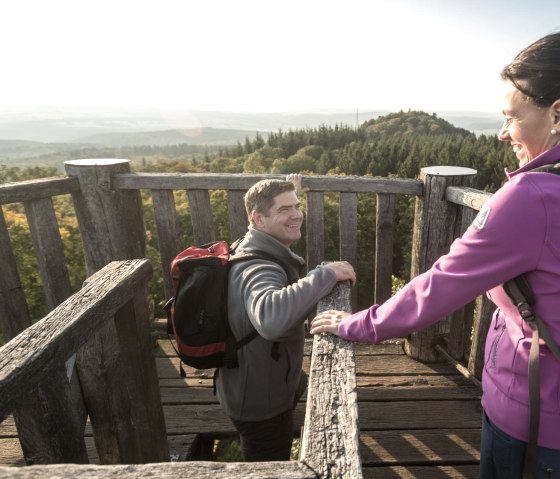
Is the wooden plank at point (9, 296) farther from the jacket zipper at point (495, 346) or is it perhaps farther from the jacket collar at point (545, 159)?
the jacket collar at point (545, 159)

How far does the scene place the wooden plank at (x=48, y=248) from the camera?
3400mm

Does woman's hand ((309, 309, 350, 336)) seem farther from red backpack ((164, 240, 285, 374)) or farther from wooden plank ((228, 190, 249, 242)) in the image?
wooden plank ((228, 190, 249, 242))

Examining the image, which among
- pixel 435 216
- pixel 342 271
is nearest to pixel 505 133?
pixel 342 271

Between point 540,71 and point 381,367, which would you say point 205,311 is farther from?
point 381,367

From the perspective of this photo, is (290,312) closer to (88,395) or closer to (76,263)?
(88,395)

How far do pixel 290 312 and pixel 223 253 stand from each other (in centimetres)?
60

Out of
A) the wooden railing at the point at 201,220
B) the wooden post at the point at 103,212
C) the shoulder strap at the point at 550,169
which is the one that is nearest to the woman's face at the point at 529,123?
the shoulder strap at the point at 550,169

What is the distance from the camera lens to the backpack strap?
1.21m

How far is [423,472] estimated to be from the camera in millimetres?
2631

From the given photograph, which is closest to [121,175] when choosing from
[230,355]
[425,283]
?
[230,355]

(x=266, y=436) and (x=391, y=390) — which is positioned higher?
(x=266, y=436)

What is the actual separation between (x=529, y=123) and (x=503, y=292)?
1.59 feet

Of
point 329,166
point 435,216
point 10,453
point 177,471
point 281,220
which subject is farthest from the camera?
point 329,166

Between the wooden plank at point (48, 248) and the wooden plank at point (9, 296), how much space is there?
0.18 m
